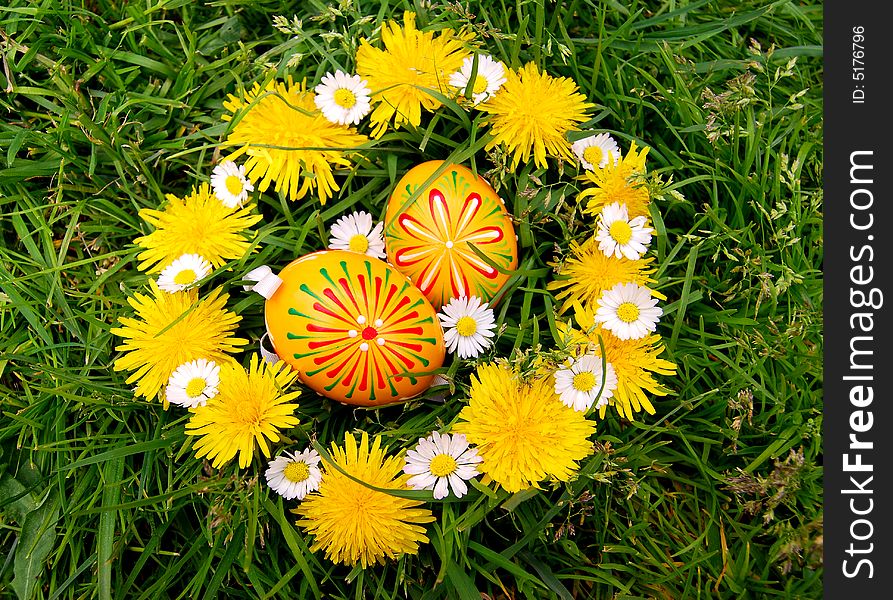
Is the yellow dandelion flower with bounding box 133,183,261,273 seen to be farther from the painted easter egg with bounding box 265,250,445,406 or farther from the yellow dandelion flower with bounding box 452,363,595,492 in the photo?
the yellow dandelion flower with bounding box 452,363,595,492

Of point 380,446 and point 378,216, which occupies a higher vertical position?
point 378,216

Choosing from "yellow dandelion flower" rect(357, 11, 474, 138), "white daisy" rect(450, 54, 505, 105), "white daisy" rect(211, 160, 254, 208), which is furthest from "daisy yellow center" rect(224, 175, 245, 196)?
"white daisy" rect(450, 54, 505, 105)

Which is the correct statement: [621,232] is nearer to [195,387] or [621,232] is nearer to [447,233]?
[447,233]

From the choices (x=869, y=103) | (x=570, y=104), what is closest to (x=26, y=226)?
(x=570, y=104)

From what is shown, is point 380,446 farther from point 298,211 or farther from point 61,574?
point 61,574

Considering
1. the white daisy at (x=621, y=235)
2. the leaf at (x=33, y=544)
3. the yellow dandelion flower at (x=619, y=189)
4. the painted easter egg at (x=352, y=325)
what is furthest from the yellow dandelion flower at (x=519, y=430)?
the leaf at (x=33, y=544)

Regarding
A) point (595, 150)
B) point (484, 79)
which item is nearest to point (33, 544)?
point (484, 79)

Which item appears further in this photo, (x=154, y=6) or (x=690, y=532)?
(x=154, y=6)
